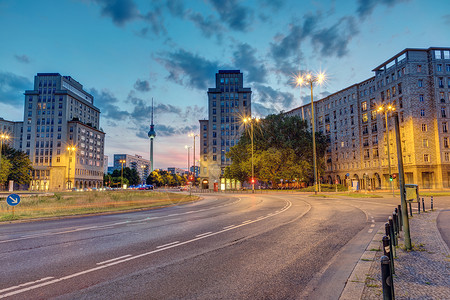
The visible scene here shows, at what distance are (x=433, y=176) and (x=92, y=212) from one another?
61.6 m

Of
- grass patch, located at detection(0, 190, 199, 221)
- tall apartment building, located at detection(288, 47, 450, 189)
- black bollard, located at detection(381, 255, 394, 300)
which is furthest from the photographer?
tall apartment building, located at detection(288, 47, 450, 189)

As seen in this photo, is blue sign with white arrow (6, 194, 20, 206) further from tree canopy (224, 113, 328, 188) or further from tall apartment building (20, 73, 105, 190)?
tall apartment building (20, 73, 105, 190)

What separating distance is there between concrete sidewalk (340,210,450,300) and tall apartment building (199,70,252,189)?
85313 mm

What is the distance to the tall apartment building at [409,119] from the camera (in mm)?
55719

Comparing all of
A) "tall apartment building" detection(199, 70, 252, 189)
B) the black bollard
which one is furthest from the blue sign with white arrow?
"tall apartment building" detection(199, 70, 252, 189)

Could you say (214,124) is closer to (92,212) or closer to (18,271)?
(92,212)

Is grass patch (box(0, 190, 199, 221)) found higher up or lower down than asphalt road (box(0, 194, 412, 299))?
lower down

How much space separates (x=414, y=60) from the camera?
5691 cm

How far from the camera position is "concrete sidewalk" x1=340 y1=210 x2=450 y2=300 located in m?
4.32

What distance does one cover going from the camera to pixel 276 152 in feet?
192

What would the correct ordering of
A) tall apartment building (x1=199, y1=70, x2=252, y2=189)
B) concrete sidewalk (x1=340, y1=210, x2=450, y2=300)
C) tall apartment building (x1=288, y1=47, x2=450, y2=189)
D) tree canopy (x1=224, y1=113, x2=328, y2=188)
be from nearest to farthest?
concrete sidewalk (x1=340, y1=210, x2=450, y2=300) → tall apartment building (x1=288, y1=47, x2=450, y2=189) → tree canopy (x1=224, y1=113, x2=328, y2=188) → tall apartment building (x1=199, y1=70, x2=252, y2=189)

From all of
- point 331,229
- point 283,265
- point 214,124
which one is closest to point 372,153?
point 214,124

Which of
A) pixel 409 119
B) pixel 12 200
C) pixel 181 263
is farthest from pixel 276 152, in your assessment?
pixel 181 263

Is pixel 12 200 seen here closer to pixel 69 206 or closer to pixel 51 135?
pixel 69 206
